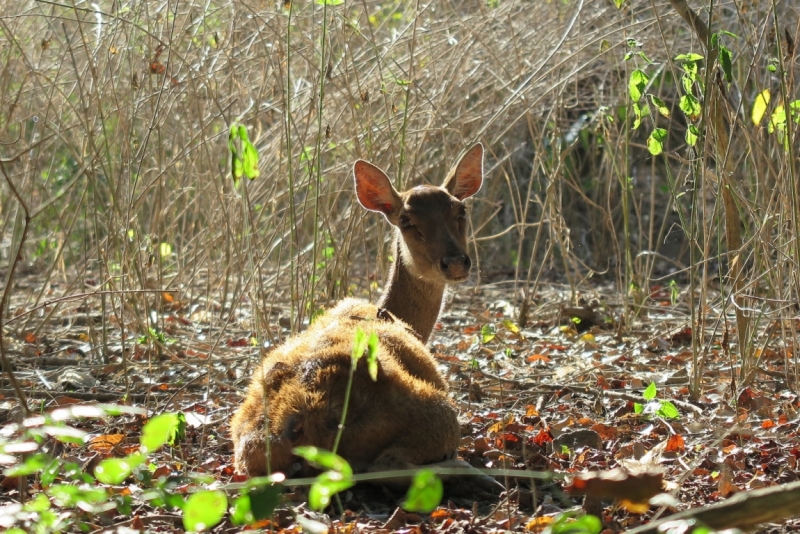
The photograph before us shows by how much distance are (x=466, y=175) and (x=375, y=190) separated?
630 mm

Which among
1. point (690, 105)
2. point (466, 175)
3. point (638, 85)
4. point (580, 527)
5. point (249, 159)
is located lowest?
point (580, 527)

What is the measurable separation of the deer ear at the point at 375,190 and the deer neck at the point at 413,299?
0.34 meters

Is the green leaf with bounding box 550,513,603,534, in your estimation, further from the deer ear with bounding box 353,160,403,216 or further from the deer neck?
the deer ear with bounding box 353,160,403,216

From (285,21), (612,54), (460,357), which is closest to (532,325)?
(460,357)

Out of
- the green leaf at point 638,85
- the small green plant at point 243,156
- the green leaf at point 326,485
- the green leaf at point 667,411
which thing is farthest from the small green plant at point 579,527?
the green leaf at point 638,85

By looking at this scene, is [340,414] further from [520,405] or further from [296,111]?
[296,111]

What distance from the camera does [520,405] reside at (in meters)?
5.48

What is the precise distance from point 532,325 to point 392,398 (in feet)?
13.5

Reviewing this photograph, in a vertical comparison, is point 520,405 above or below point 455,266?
below

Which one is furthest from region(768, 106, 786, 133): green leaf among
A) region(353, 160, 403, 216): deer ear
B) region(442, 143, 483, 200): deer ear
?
region(353, 160, 403, 216): deer ear

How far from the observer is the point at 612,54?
22.1ft

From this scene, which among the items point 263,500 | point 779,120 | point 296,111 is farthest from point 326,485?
point 296,111

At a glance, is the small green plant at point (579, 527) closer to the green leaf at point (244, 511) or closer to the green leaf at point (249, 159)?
the green leaf at point (244, 511)

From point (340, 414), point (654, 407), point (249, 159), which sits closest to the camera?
point (249, 159)
